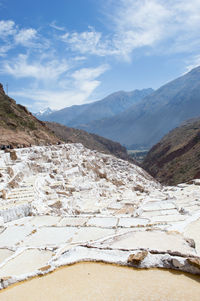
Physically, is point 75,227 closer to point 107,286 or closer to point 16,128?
point 107,286

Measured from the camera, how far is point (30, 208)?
38.3 feet

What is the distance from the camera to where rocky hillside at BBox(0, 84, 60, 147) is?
3088 centimetres

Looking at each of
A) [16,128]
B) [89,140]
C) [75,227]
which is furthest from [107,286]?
[89,140]

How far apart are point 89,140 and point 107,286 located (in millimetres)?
83979

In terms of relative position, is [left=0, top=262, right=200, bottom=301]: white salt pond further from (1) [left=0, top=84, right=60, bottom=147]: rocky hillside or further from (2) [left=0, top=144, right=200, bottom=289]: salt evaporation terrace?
(1) [left=0, top=84, right=60, bottom=147]: rocky hillside

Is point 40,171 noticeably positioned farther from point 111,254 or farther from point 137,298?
point 137,298

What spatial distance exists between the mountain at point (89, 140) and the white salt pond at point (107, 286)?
7067 cm

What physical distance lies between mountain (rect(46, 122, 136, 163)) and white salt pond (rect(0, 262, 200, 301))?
2782 inches

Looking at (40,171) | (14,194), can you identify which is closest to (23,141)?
(40,171)

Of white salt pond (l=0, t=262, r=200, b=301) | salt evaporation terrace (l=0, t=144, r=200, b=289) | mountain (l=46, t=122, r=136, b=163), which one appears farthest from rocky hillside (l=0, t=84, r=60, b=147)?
mountain (l=46, t=122, r=136, b=163)

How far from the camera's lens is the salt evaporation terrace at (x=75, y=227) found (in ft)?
21.1

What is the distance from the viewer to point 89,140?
8900 centimetres


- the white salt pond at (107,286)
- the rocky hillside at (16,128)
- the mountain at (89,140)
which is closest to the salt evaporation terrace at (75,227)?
the white salt pond at (107,286)

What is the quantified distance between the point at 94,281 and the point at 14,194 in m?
8.88
